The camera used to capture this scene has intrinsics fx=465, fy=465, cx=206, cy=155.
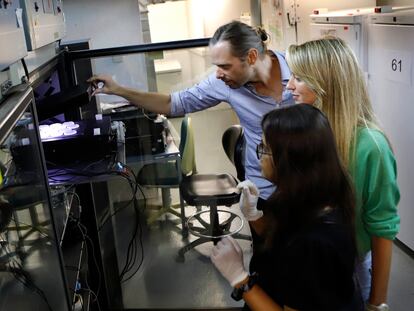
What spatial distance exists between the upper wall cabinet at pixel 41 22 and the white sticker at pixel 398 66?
1828mm

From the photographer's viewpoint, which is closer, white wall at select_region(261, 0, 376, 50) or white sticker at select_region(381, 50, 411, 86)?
white sticker at select_region(381, 50, 411, 86)

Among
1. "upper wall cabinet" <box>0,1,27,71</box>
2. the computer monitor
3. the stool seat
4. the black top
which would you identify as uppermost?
"upper wall cabinet" <box>0,1,27,71</box>

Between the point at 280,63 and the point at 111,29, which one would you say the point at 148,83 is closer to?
the point at 111,29

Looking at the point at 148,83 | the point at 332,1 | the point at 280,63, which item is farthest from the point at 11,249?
the point at 332,1

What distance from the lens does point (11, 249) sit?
139 cm

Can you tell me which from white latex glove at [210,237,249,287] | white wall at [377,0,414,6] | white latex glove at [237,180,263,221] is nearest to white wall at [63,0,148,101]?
white wall at [377,0,414,6]

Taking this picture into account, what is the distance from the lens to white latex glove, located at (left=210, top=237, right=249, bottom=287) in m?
1.22

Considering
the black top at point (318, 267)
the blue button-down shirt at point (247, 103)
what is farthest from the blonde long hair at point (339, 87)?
the blue button-down shirt at point (247, 103)

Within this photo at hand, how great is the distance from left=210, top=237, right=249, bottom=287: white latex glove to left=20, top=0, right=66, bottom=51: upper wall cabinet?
2.84ft

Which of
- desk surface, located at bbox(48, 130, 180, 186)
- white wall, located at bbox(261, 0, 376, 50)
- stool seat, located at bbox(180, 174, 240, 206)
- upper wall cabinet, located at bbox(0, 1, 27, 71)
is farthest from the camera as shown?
white wall, located at bbox(261, 0, 376, 50)

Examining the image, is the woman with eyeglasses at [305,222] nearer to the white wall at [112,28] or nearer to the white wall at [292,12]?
the white wall at [112,28]

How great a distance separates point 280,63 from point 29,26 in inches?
41.6

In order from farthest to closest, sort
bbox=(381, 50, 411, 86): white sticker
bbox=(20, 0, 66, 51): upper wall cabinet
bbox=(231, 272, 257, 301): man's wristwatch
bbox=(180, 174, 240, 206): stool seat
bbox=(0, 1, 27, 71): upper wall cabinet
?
bbox=(180, 174, 240, 206): stool seat → bbox=(381, 50, 411, 86): white sticker → bbox=(20, 0, 66, 51): upper wall cabinet → bbox=(231, 272, 257, 301): man's wristwatch → bbox=(0, 1, 27, 71): upper wall cabinet

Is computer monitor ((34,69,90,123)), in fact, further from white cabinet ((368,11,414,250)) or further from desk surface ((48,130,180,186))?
white cabinet ((368,11,414,250))
